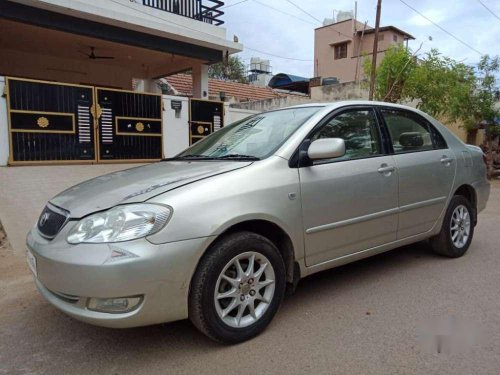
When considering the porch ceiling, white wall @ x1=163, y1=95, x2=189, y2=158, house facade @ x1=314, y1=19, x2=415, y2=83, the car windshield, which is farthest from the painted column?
house facade @ x1=314, y1=19, x2=415, y2=83

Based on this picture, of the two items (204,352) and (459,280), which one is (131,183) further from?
(459,280)

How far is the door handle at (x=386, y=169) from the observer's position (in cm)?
374

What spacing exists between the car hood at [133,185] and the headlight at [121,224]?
0.07 metres

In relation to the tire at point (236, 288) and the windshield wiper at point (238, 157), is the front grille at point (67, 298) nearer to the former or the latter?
the tire at point (236, 288)

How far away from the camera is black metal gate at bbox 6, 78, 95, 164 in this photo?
26.8 feet

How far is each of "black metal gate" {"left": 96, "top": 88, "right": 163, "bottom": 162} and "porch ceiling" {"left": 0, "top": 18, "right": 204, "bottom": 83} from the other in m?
1.56

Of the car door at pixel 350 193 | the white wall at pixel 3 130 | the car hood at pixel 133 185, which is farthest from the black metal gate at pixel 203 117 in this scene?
the car hood at pixel 133 185

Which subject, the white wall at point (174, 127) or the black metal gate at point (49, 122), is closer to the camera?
the black metal gate at point (49, 122)

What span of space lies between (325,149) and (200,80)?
975 cm

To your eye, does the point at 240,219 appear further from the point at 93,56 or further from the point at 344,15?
the point at 344,15

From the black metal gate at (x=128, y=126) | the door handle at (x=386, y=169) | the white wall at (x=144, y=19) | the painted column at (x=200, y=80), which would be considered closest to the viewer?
the door handle at (x=386, y=169)

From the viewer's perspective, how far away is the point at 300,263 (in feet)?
10.4

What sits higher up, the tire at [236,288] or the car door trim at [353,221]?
the car door trim at [353,221]

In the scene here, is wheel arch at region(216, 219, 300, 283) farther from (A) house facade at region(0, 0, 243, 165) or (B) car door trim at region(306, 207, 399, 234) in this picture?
(A) house facade at region(0, 0, 243, 165)
